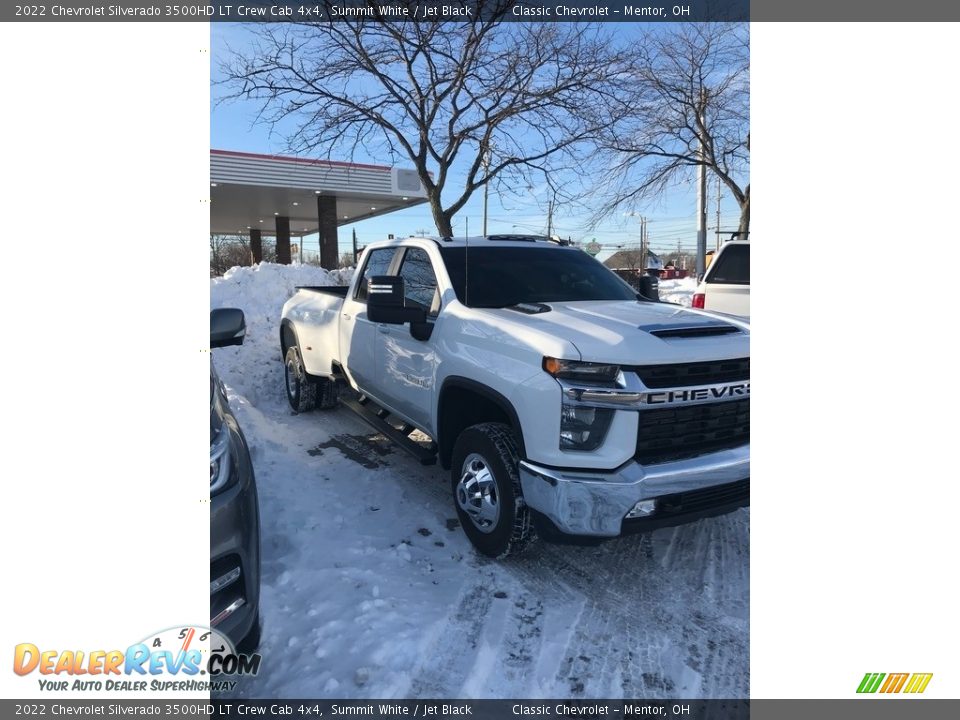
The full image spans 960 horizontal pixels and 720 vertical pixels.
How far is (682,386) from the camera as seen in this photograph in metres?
2.89

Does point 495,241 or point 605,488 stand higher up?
point 495,241

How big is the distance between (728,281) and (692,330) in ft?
15.7

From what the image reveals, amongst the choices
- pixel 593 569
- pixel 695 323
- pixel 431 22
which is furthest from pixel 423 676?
pixel 431 22

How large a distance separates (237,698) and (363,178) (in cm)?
1577

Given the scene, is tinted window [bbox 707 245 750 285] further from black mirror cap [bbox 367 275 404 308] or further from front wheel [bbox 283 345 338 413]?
black mirror cap [bbox 367 275 404 308]

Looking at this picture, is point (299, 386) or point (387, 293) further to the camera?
point (299, 386)

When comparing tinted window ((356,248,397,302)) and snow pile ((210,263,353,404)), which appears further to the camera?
snow pile ((210,263,353,404))

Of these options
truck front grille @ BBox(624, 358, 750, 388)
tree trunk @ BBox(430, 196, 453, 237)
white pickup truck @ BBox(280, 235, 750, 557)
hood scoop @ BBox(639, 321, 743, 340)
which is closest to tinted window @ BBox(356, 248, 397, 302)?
white pickup truck @ BBox(280, 235, 750, 557)

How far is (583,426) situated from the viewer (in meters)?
2.80

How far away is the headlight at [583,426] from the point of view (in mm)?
2793

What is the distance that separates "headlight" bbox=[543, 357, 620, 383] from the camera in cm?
278

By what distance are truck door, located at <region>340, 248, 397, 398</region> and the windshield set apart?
1.01 m

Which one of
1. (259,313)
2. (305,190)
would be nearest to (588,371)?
(259,313)

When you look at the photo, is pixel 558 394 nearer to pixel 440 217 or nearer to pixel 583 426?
pixel 583 426
